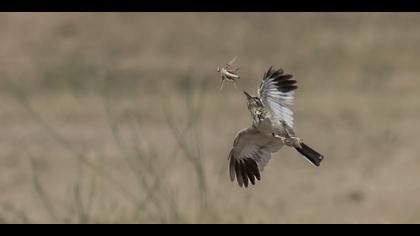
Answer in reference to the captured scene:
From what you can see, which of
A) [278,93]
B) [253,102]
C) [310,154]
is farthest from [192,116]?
[253,102]

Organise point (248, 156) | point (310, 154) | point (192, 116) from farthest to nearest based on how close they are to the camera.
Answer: point (192, 116) < point (248, 156) < point (310, 154)

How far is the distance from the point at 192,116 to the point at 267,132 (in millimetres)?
2133

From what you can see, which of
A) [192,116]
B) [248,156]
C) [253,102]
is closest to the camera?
[253,102]

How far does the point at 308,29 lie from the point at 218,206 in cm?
1071

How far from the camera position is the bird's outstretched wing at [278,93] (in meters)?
2.94

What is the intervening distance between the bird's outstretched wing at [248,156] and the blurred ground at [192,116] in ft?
5.30

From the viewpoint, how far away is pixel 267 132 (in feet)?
9.52

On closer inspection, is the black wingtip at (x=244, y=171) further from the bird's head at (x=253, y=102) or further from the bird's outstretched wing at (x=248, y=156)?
the bird's head at (x=253, y=102)

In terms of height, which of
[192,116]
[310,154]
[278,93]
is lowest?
[310,154]

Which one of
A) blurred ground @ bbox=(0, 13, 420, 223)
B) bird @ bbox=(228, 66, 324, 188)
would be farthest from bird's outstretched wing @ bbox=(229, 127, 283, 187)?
blurred ground @ bbox=(0, 13, 420, 223)

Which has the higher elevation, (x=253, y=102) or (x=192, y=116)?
(x=192, y=116)

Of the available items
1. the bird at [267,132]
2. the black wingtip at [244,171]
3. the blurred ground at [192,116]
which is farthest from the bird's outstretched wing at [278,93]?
the blurred ground at [192,116]

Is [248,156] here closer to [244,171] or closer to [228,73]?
[244,171]

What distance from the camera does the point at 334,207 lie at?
9352 millimetres
